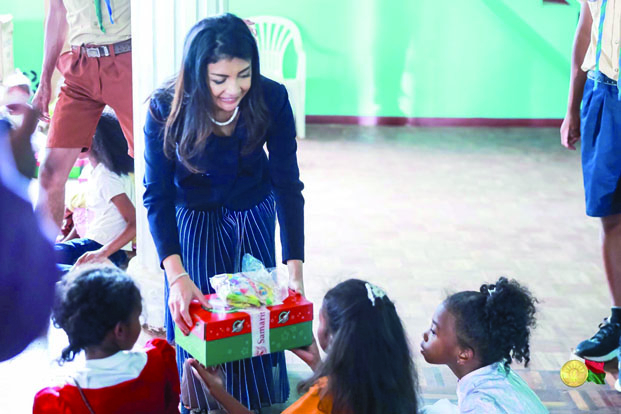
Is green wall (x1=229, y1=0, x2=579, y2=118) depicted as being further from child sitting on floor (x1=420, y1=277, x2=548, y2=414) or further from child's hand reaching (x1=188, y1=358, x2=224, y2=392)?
child's hand reaching (x1=188, y1=358, x2=224, y2=392)

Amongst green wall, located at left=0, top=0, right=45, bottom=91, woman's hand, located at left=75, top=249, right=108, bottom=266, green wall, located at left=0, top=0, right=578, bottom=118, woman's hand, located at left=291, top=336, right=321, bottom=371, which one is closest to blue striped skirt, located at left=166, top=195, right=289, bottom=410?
woman's hand, located at left=291, top=336, right=321, bottom=371

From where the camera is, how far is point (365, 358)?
188 cm

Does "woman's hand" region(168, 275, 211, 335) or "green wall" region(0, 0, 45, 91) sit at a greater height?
"green wall" region(0, 0, 45, 91)

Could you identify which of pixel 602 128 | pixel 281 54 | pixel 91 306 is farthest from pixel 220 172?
pixel 281 54

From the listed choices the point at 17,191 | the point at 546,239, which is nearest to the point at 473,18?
the point at 546,239

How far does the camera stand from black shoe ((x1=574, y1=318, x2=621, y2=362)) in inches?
125

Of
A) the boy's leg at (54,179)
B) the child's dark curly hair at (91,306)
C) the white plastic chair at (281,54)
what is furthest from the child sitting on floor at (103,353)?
the white plastic chair at (281,54)

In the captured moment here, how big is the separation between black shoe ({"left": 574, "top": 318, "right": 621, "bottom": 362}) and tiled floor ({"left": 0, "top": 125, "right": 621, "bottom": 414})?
52 millimetres

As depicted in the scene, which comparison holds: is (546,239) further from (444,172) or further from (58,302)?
(58,302)

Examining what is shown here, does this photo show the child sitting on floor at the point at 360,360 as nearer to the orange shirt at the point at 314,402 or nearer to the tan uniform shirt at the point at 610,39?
the orange shirt at the point at 314,402

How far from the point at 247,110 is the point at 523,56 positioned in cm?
606

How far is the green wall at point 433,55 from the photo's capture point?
7.77 metres

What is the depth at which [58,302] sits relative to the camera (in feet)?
6.82
